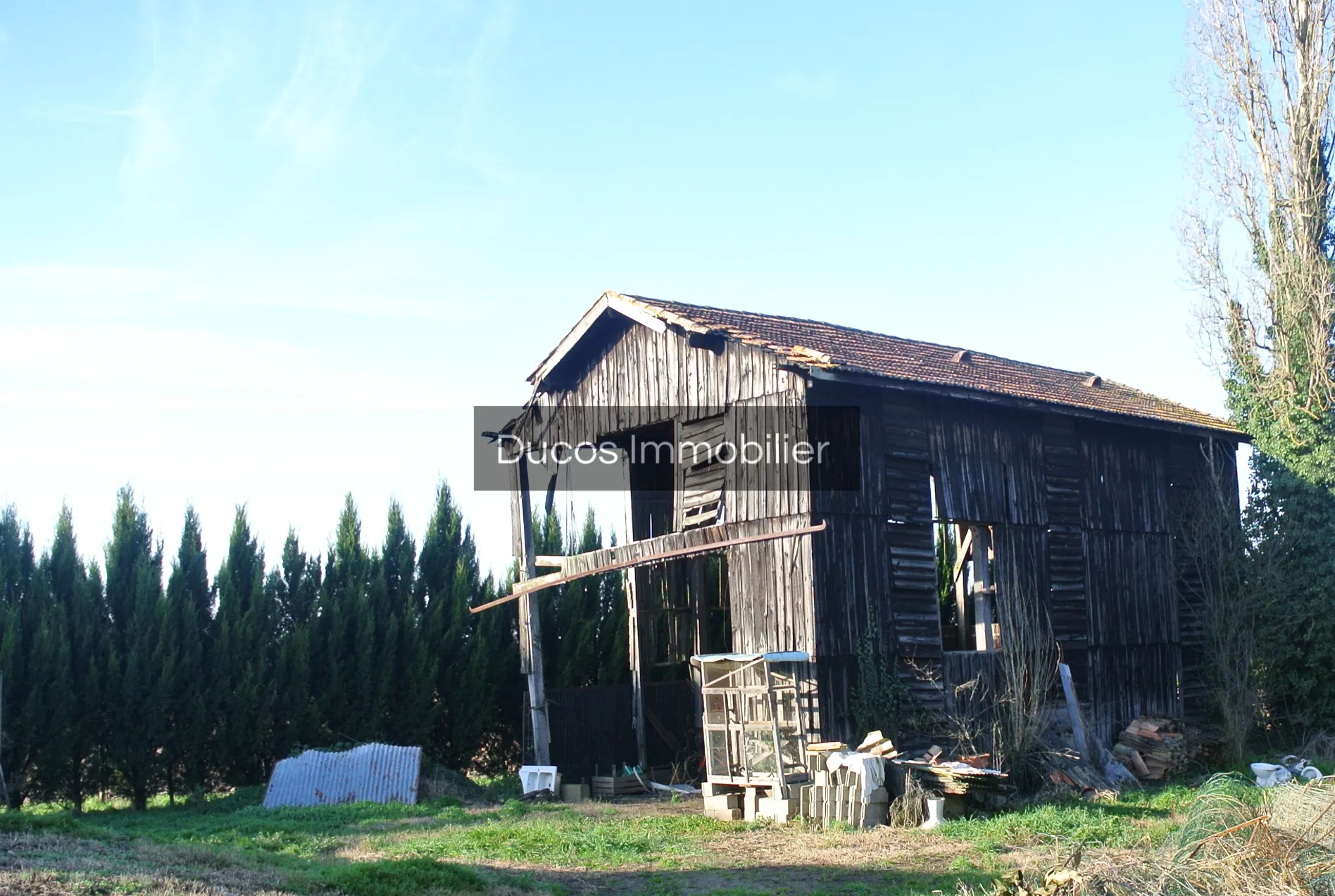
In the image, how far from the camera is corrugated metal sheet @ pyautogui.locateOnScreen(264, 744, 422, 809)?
705 inches

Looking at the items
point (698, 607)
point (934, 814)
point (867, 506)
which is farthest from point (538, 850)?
point (698, 607)

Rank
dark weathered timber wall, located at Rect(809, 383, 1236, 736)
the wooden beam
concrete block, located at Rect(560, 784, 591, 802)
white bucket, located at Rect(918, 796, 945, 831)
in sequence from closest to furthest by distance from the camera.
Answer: white bucket, located at Rect(918, 796, 945, 831) → the wooden beam → dark weathered timber wall, located at Rect(809, 383, 1236, 736) → concrete block, located at Rect(560, 784, 591, 802)

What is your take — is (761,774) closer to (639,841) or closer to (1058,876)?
(639,841)

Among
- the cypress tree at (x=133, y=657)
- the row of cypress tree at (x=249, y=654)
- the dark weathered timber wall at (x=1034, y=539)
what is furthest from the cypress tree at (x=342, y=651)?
the dark weathered timber wall at (x=1034, y=539)

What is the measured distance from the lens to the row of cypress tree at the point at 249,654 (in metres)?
18.7

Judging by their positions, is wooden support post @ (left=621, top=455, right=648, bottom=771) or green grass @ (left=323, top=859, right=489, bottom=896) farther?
wooden support post @ (left=621, top=455, right=648, bottom=771)

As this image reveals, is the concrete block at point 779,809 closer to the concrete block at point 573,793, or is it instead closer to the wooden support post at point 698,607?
the concrete block at point 573,793

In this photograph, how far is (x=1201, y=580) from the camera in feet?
68.8

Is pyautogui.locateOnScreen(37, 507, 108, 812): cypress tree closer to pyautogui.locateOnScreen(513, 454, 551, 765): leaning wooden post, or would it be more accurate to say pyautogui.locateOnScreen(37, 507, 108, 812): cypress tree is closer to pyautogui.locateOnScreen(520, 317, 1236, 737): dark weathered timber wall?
pyautogui.locateOnScreen(513, 454, 551, 765): leaning wooden post

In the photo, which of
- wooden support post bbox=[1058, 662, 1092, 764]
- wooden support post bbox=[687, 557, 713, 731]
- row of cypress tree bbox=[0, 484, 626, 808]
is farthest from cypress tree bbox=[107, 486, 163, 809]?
wooden support post bbox=[1058, 662, 1092, 764]

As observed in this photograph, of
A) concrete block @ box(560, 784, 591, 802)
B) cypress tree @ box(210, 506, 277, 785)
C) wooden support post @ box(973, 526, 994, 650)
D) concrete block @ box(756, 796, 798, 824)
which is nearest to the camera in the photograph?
concrete block @ box(756, 796, 798, 824)

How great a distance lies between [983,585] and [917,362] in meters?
3.44

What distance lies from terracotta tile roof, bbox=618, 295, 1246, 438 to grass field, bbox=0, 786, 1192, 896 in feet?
19.2

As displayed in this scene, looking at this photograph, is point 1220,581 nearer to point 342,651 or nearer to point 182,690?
point 342,651
